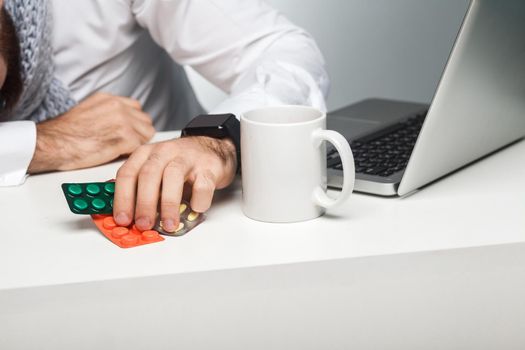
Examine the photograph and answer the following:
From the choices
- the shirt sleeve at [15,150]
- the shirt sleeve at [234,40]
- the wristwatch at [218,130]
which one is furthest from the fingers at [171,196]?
the shirt sleeve at [234,40]

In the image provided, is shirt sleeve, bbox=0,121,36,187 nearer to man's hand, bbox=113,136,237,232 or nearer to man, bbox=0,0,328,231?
man, bbox=0,0,328,231

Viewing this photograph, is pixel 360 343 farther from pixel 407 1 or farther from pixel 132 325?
pixel 407 1

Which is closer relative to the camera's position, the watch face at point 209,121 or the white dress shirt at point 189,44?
the watch face at point 209,121

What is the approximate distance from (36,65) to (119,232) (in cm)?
54

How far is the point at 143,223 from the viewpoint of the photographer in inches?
27.7

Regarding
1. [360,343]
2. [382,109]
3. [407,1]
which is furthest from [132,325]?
[407,1]

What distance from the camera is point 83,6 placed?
1263 mm

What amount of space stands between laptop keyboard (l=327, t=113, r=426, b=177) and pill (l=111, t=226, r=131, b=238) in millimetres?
254

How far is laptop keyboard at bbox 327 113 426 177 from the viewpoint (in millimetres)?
818

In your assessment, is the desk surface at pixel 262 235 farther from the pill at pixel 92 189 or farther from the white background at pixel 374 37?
the white background at pixel 374 37

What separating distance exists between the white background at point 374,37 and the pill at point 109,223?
1439mm

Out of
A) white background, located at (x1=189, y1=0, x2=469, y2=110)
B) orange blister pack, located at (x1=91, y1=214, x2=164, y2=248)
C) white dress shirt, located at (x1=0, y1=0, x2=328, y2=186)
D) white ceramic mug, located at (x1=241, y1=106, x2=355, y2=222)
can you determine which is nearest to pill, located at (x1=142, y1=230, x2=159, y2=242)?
orange blister pack, located at (x1=91, y1=214, x2=164, y2=248)

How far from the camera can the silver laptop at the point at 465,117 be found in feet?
2.26

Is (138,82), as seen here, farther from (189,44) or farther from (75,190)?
(75,190)
